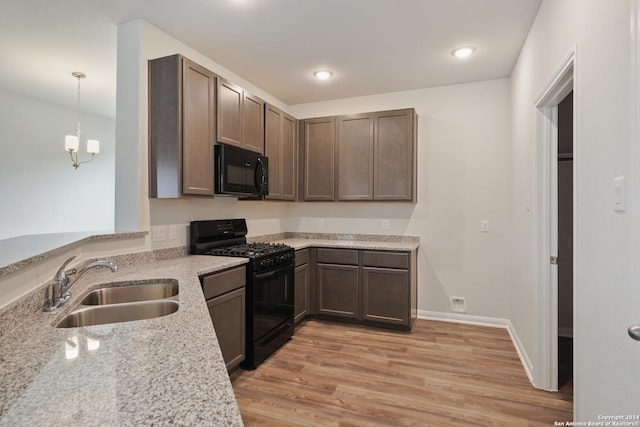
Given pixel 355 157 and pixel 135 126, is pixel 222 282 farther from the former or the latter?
pixel 355 157

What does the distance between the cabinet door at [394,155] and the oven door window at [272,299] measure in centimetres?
138

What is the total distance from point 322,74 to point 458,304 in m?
2.89

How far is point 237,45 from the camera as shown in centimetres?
293

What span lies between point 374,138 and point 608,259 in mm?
2737

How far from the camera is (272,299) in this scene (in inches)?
116

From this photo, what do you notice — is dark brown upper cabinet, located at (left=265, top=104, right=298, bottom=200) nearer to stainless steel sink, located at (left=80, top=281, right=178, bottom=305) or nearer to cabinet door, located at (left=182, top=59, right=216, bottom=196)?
cabinet door, located at (left=182, top=59, right=216, bottom=196)

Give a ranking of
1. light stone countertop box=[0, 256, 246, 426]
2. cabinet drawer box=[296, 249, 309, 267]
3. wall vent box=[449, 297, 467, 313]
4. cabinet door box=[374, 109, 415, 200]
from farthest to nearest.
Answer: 1. wall vent box=[449, 297, 467, 313]
2. cabinet door box=[374, 109, 415, 200]
3. cabinet drawer box=[296, 249, 309, 267]
4. light stone countertop box=[0, 256, 246, 426]

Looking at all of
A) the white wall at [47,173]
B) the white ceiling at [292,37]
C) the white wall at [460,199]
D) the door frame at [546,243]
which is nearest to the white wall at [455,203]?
the white wall at [460,199]

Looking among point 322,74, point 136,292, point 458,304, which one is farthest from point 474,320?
point 136,292

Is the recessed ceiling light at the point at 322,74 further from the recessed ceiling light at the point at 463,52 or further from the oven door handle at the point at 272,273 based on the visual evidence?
the oven door handle at the point at 272,273

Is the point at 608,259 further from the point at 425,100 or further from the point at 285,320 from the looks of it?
the point at 425,100

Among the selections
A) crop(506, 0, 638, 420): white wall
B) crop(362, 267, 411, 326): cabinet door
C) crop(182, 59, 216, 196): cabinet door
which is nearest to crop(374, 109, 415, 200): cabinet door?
crop(362, 267, 411, 326): cabinet door

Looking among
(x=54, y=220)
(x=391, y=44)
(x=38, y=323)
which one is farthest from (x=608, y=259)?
(x=54, y=220)

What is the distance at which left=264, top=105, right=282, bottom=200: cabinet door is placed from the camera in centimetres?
353
